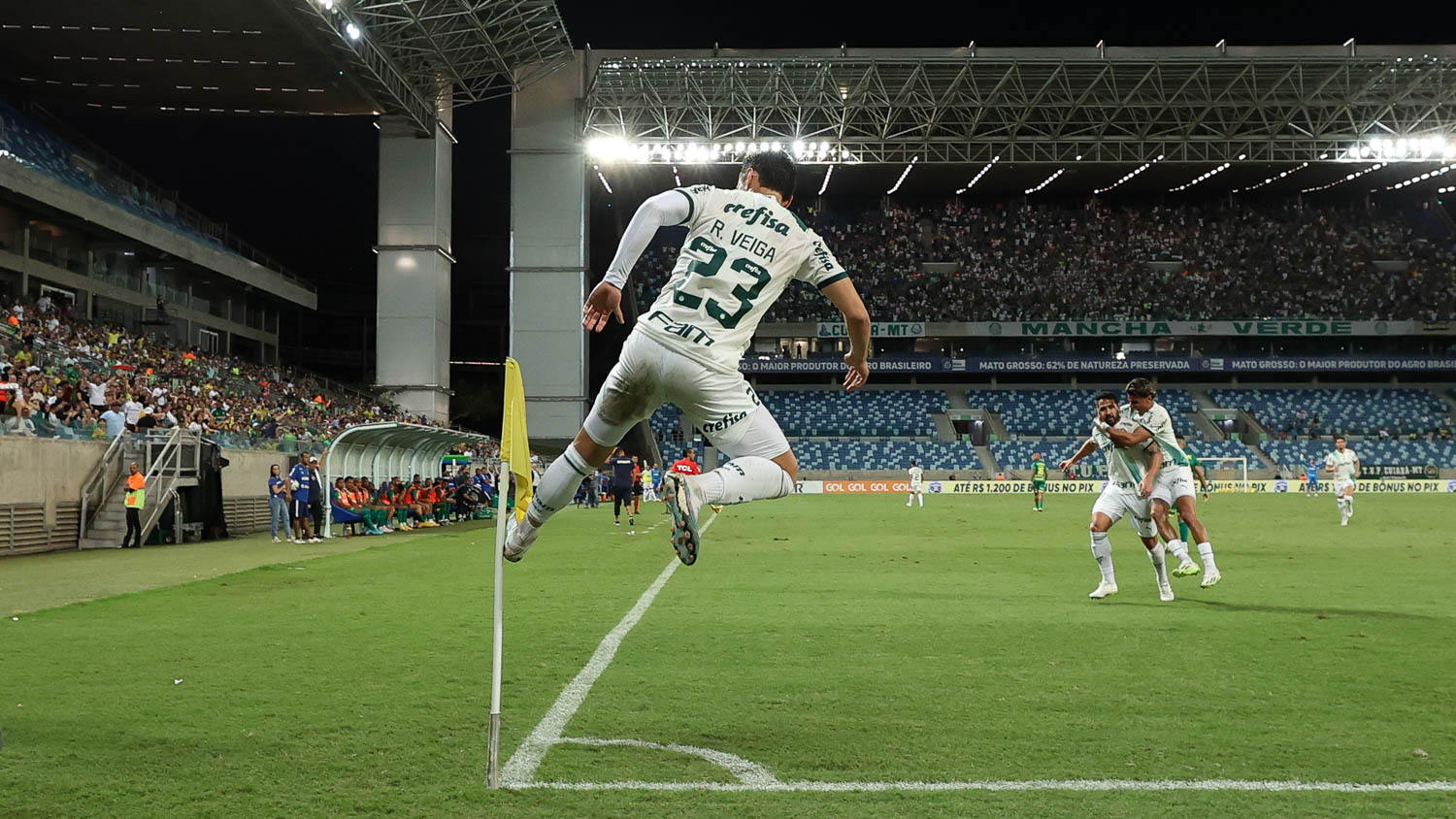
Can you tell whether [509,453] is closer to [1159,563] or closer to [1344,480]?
[1159,563]

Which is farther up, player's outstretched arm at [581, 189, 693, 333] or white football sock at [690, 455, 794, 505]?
player's outstretched arm at [581, 189, 693, 333]

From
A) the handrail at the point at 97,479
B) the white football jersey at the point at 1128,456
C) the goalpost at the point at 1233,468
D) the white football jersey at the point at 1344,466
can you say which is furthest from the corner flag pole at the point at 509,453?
the goalpost at the point at 1233,468

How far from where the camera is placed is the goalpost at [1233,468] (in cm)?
4962

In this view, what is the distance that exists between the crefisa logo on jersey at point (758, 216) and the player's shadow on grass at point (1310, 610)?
6481mm

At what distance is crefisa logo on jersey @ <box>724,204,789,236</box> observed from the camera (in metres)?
5.19

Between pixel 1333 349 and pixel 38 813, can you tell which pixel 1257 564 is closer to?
pixel 38 813

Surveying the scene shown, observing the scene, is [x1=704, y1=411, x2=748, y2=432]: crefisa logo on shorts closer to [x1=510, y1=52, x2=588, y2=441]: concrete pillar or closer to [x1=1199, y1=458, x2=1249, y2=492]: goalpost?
[x1=510, y1=52, x2=588, y2=441]: concrete pillar

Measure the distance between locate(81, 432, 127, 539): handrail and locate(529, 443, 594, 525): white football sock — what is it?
57.8 ft

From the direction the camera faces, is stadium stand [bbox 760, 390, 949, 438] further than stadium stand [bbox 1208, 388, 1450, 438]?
Yes

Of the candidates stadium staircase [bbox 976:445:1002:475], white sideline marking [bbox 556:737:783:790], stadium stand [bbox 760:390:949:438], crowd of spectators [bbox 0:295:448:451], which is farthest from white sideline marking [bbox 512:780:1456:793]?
stadium stand [bbox 760:390:949:438]

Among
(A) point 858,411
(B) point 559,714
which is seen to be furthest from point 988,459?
(B) point 559,714

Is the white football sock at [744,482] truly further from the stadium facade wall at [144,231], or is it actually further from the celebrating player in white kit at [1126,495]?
the stadium facade wall at [144,231]

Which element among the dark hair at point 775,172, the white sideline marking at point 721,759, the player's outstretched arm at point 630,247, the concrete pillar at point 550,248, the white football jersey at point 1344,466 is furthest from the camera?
the concrete pillar at point 550,248

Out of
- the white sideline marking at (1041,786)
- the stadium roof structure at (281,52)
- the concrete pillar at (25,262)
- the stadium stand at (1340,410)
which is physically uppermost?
the stadium roof structure at (281,52)
